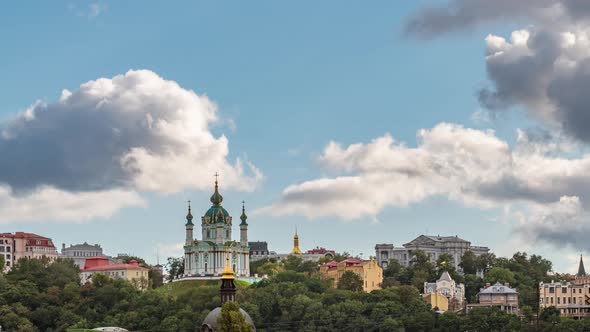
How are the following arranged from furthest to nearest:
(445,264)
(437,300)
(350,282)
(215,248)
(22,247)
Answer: (22,247), (445,264), (215,248), (350,282), (437,300)

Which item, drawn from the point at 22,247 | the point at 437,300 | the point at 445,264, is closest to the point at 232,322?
the point at 437,300

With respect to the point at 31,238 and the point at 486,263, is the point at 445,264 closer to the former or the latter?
the point at 486,263

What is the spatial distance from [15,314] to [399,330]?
3541cm

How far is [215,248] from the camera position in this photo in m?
134

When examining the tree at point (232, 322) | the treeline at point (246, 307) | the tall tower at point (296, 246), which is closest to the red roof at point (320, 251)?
the tall tower at point (296, 246)

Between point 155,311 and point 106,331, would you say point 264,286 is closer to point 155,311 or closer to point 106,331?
point 155,311

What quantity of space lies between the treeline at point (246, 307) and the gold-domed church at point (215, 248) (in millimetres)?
7246

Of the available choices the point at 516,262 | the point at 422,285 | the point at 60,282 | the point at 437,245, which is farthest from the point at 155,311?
the point at 437,245

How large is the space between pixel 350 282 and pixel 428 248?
48180mm

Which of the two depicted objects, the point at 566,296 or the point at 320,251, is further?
the point at 320,251

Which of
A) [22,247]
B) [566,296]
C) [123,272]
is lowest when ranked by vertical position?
[566,296]

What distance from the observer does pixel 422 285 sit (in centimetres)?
13225

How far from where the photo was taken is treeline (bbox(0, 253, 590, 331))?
104 m

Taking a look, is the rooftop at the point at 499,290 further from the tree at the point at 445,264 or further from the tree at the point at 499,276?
the tree at the point at 445,264
